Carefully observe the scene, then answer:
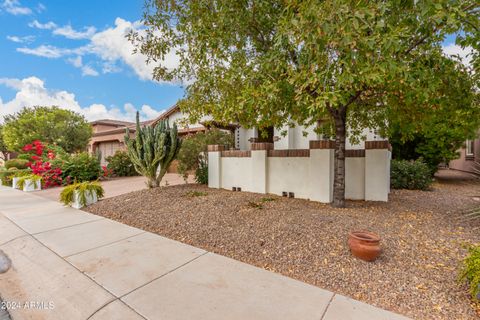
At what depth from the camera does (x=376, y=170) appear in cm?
625

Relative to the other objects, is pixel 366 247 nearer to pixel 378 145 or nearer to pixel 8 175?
pixel 378 145

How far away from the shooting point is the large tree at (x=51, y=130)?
18.4 metres

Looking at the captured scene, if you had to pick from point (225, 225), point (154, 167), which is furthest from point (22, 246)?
point (154, 167)

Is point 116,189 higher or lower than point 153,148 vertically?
lower

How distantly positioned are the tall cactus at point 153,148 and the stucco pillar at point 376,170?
21.0ft

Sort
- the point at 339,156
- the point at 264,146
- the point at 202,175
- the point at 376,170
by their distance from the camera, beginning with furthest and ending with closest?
the point at 202,175, the point at 264,146, the point at 376,170, the point at 339,156

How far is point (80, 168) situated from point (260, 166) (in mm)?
10343

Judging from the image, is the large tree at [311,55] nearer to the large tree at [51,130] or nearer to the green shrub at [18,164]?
the green shrub at [18,164]

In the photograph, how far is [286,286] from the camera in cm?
275

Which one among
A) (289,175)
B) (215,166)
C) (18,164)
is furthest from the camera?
(18,164)

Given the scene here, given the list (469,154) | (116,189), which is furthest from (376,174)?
(469,154)

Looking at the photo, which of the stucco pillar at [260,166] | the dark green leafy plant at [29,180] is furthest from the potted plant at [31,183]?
the stucco pillar at [260,166]

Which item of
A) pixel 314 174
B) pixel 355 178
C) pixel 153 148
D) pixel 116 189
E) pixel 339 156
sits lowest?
pixel 116 189

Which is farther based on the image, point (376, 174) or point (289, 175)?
point (289, 175)
